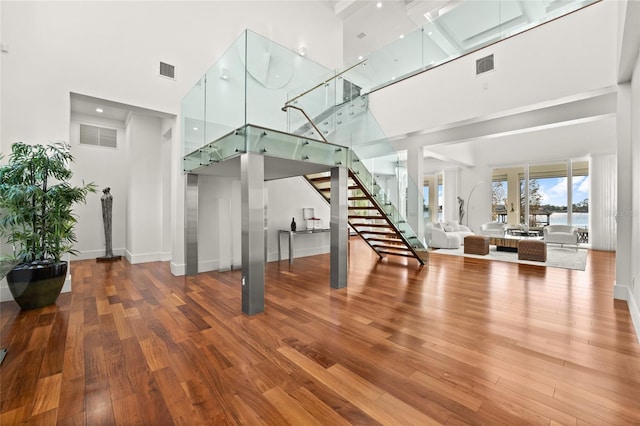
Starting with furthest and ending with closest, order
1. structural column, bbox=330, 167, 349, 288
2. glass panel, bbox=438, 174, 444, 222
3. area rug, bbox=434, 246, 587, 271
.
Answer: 1. glass panel, bbox=438, 174, 444, 222
2. area rug, bbox=434, 246, 587, 271
3. structural column, bbox=330, 167, 349, 288

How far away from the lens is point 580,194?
9.38m

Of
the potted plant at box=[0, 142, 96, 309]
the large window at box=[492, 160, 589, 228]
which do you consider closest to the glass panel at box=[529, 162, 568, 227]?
the large window at box=[492, 160, 589, 228]

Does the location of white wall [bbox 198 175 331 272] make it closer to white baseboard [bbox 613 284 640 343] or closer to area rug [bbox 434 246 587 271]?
area rug [bbox 434 246 587 271]

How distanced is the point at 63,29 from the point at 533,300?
8007 mm

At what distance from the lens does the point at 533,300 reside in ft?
12.5

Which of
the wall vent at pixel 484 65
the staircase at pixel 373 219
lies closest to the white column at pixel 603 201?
the wall vent at pixel 484 65

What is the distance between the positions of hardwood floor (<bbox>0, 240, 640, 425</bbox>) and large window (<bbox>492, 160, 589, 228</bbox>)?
7.20m

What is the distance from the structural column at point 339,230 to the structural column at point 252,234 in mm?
1385

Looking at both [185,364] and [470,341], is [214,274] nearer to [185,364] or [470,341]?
[185,364]

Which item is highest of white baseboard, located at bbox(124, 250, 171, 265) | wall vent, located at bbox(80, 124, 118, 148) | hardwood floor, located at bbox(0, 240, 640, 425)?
wall vent, located at bbox(80, 124, 118, 148)

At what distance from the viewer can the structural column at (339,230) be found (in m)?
4.37

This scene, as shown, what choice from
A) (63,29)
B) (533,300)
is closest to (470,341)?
(533,300)

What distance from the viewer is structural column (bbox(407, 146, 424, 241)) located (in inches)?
259

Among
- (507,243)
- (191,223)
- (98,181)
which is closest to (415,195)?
(507,243)
